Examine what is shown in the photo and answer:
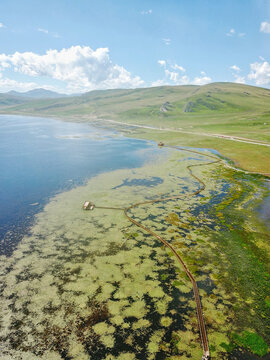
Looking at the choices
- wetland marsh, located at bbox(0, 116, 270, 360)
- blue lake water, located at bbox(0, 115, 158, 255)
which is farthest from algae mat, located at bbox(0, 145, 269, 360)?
blue lake water, located at bbox(0, 115, 158, 255)

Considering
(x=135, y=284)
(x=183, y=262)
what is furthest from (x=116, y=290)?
(x=183, y=262)

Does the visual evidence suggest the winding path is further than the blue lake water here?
No

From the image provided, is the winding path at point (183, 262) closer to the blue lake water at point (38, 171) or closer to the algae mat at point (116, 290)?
the algae mat at point (116, 290)

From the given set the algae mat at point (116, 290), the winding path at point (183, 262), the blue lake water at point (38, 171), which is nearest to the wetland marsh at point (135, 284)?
the algae mat at point (116, 290)

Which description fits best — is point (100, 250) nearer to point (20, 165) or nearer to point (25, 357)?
point (25, 357)

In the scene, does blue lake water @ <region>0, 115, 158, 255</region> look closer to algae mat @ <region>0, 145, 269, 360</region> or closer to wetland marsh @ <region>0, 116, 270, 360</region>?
wetland marsh @ <region>0, 116, 270, 360</region>
